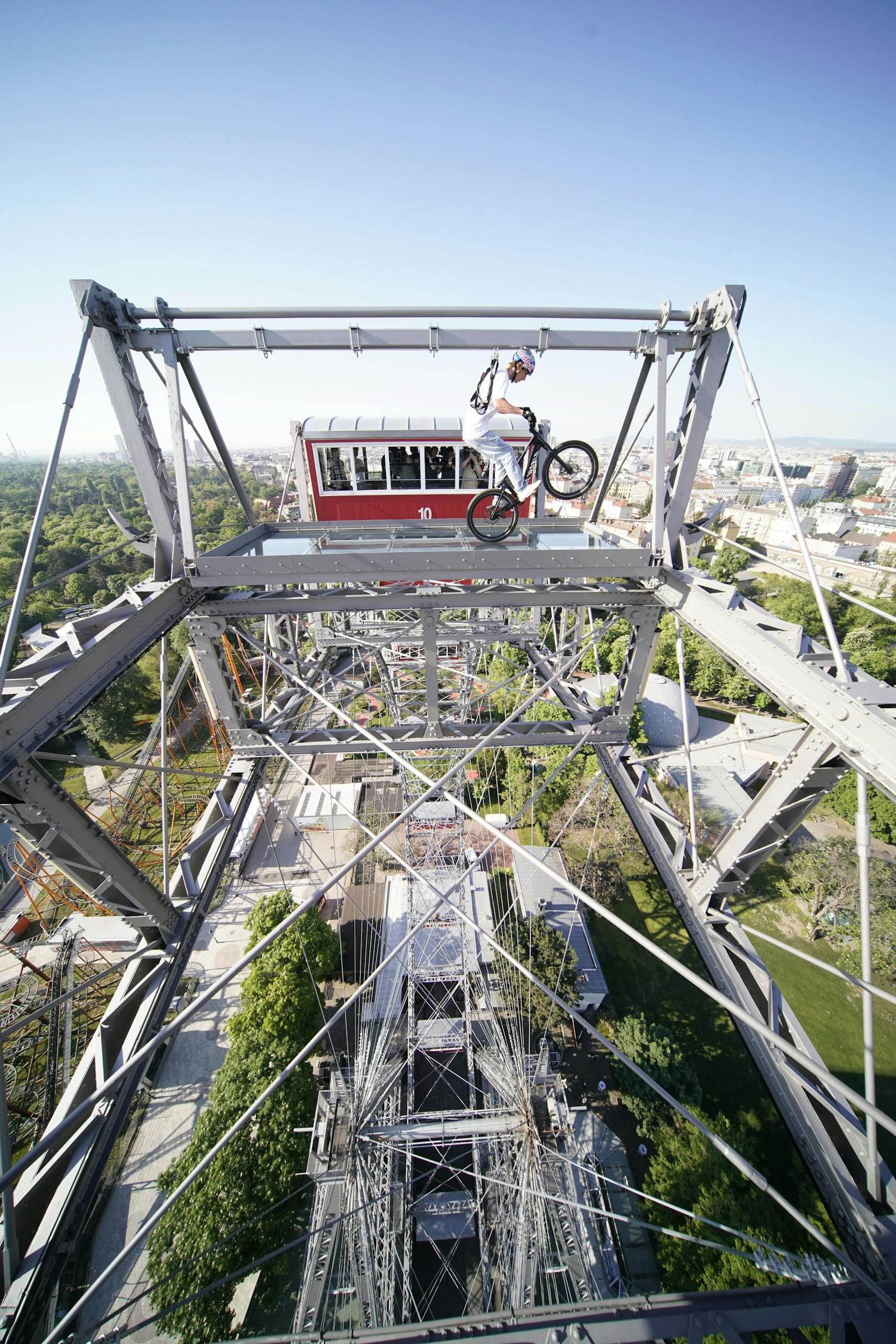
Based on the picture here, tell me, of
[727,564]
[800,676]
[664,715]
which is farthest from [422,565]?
[727,564]

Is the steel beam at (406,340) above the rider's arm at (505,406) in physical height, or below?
above

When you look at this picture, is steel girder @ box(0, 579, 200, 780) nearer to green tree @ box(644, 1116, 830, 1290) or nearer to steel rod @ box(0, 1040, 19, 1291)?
steel rod @ box(0, 1040, 19, 1291)

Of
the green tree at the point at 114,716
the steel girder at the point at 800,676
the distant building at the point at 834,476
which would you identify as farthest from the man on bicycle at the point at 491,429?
the distant building at the point at 834,476

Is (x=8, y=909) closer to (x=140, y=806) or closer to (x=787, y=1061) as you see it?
(x=140, y=806)

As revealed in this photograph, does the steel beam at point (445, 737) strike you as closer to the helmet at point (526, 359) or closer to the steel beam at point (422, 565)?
the steel beam at point (422, 565)

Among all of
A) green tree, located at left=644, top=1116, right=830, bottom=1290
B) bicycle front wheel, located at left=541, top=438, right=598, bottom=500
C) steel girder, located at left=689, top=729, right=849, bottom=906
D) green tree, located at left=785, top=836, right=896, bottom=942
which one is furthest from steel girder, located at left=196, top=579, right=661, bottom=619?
green tree, located at left=785, top=836, right=896, bottom=942

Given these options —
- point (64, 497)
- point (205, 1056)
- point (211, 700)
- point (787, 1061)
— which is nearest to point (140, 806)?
point (205, 1056)
